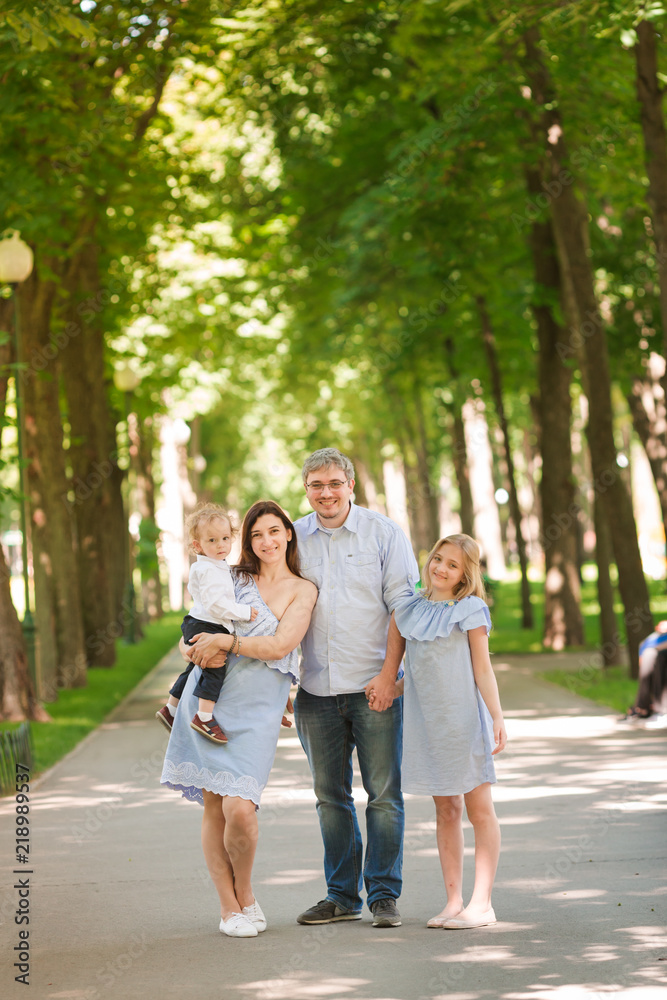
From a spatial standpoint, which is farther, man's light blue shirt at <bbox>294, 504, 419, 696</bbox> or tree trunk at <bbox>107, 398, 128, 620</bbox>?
tree trunk at <bbox>107, 398, 128, 620</bbox>

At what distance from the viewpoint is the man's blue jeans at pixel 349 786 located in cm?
566

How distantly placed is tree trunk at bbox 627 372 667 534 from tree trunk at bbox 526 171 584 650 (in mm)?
5900

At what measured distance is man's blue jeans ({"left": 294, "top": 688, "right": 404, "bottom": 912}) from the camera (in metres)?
5.66

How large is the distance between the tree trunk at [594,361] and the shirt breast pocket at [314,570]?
886 cm

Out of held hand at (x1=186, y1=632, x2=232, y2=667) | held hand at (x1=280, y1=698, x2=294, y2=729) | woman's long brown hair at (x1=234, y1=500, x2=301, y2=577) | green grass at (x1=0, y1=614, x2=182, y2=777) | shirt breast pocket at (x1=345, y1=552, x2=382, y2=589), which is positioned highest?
woman's long brown hair at (x1=234, y1=500, x2=301, y2=577)

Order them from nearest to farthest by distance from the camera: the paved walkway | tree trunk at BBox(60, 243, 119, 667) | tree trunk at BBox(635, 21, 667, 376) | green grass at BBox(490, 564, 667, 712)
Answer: the paved walkway
tree trunk at BBox(635, 21, 667, 376)
green grass at BBox(490, 564, 667, 712)
tree trunk at BBox(60, 243, 119, 667)

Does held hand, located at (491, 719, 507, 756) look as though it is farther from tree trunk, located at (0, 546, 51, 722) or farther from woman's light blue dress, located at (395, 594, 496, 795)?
tree trunk, located at (0, 546, 51, 722)

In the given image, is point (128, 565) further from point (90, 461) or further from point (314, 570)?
point (314, 570)

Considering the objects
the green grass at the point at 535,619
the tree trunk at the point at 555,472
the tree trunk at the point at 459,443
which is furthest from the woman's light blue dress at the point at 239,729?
the tree trunk at the point at 459,443

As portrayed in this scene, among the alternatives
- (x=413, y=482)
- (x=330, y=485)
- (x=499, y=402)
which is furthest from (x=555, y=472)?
(x=413, y=482)

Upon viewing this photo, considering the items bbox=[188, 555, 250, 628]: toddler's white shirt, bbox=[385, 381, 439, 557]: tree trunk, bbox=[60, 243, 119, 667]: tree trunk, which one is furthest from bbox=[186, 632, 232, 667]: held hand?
bbox=[385, 381, 439, 557]: tree trunk

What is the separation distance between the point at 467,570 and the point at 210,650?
124 centimetres

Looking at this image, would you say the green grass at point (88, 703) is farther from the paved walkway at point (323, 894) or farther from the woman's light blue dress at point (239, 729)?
the woman's light blue dress at point (239, 729)

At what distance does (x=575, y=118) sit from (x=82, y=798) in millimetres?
10480
